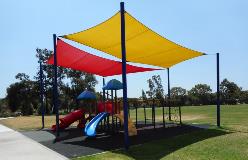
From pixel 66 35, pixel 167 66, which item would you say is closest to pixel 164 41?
pixel 66 35

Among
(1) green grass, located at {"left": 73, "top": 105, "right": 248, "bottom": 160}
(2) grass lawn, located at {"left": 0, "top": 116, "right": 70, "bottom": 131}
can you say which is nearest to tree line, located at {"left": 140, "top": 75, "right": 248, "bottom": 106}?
(2) grass lawn, located at {"left": 0, "top": 116, "right": 70, "bottom": 131}

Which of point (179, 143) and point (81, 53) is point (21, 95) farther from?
point (179, 143)

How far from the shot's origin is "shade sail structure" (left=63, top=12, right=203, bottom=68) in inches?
426

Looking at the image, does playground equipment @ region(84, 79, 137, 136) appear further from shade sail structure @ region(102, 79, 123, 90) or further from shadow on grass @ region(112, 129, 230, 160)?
shadow on grass @ region(112, 129, 230, 160)

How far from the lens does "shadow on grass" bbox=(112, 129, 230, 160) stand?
28.4 feet

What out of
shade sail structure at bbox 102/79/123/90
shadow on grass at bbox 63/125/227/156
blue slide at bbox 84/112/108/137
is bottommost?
shadow on grass at bbox 63/125/227/156

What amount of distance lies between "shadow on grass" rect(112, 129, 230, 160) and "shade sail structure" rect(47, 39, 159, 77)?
6080mm

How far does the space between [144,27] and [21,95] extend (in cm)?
4774

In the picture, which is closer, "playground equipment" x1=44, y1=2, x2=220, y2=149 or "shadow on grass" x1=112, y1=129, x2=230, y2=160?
"shadow on grass" x1=112, y1=129, x2=230, y2=160

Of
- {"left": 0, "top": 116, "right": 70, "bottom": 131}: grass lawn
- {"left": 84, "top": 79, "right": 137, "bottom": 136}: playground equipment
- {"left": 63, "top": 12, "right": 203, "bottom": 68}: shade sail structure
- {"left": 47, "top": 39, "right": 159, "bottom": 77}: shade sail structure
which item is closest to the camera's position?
{"left": 63, "top": 12, "right": 203, "bottom": 68}: shade sail structure

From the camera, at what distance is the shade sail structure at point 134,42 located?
10.8 meters

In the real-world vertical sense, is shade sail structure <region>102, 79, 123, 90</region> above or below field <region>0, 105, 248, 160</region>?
above

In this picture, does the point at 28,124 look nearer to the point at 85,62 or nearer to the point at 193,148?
the point at 85,62

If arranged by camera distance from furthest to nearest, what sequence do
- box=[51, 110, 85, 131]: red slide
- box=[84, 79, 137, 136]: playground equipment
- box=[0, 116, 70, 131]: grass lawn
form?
box=[0, 116, 70, 131]: grass lawn → box=[51, 110, 85, 131]: red slide → box=[84, 79, 137, 136]: playground equipment
